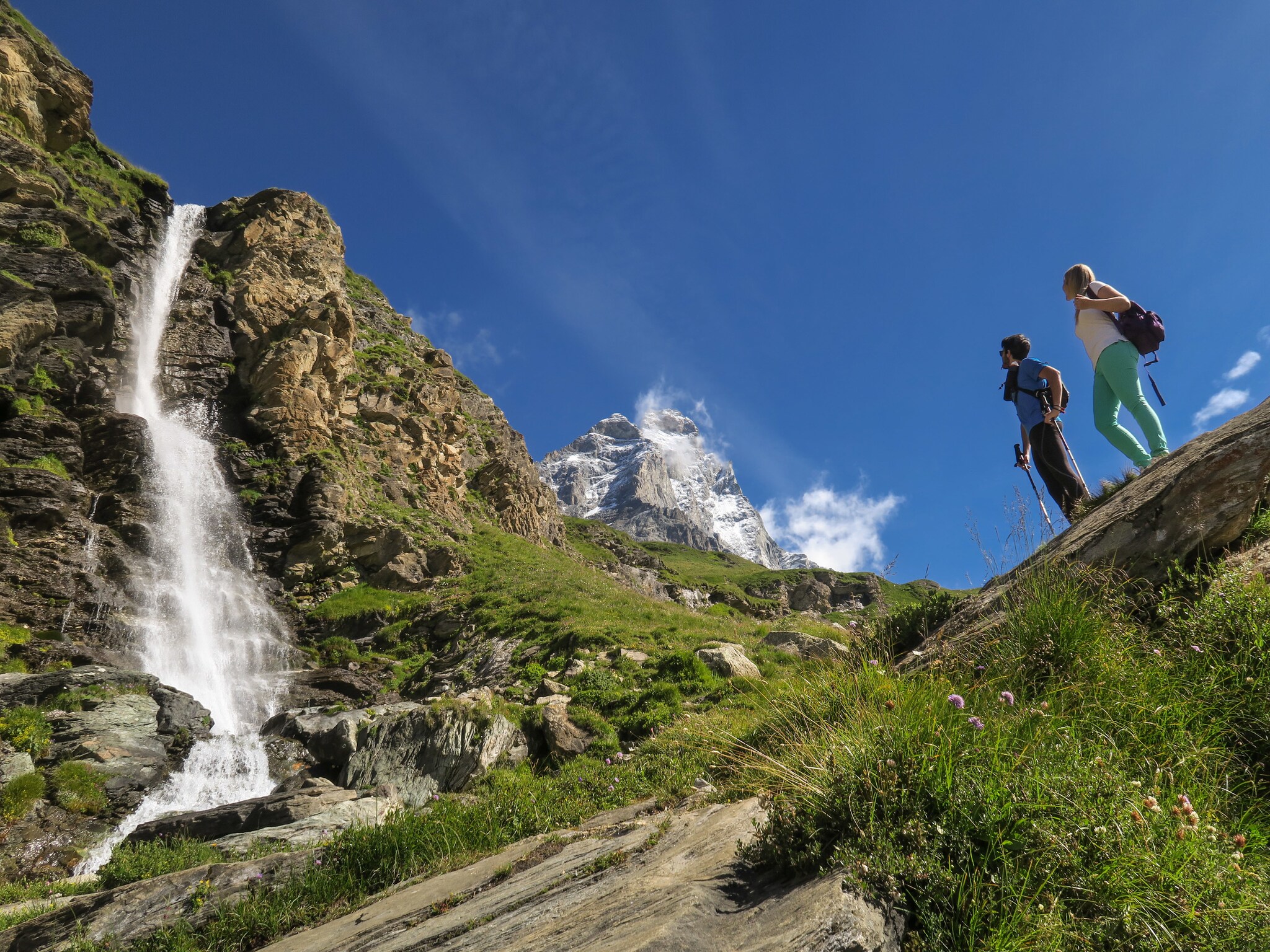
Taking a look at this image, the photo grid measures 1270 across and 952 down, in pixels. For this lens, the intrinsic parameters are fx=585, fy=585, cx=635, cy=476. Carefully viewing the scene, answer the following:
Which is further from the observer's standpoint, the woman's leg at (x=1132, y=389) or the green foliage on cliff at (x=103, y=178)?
the green foliage on cliff at (x=103, y=178)

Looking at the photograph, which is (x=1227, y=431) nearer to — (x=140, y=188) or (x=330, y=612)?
(x=330, y=612)

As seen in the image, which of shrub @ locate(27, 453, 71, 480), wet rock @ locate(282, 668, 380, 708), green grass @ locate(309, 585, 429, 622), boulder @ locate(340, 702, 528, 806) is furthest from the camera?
green grass @ locate(309, 585, 429, 622)

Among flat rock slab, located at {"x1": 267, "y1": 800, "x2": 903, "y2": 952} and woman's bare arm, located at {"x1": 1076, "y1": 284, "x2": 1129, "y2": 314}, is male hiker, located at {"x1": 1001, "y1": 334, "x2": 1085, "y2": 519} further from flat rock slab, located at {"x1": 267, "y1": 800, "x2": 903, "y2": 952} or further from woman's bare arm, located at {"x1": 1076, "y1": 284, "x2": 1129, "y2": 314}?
flat rock slab, located at {"x1": 267, "y1": 800, "x2": 903, "y2": 952}

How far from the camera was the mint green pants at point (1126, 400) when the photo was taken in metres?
6.88

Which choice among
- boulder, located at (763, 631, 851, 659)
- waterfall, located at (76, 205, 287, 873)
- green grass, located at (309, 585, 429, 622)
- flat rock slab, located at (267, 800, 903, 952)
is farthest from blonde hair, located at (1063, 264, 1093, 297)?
green grass, located at (309, 585, 429, 622)

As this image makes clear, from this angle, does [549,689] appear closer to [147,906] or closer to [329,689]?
[147,906]

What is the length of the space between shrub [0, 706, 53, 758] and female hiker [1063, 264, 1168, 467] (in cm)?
1946

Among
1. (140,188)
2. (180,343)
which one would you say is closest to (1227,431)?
(180,343)

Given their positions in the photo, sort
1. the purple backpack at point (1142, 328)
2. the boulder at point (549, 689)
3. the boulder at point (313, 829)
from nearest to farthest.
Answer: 1. the purple backpack at point (1142, 328)
2. the boulder at point (313, 829)
3. the boulder at point (549, 689)

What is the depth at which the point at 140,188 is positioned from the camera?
131ft

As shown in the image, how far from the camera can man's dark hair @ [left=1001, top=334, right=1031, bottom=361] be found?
333 inches

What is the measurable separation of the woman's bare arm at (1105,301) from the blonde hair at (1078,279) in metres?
0.16

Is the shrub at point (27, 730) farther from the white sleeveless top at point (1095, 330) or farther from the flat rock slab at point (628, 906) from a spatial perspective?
the white sleeveless top at point (1095, 330)

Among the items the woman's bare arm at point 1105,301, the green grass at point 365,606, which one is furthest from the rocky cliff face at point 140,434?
the woman's bare arm at point 1105,301
